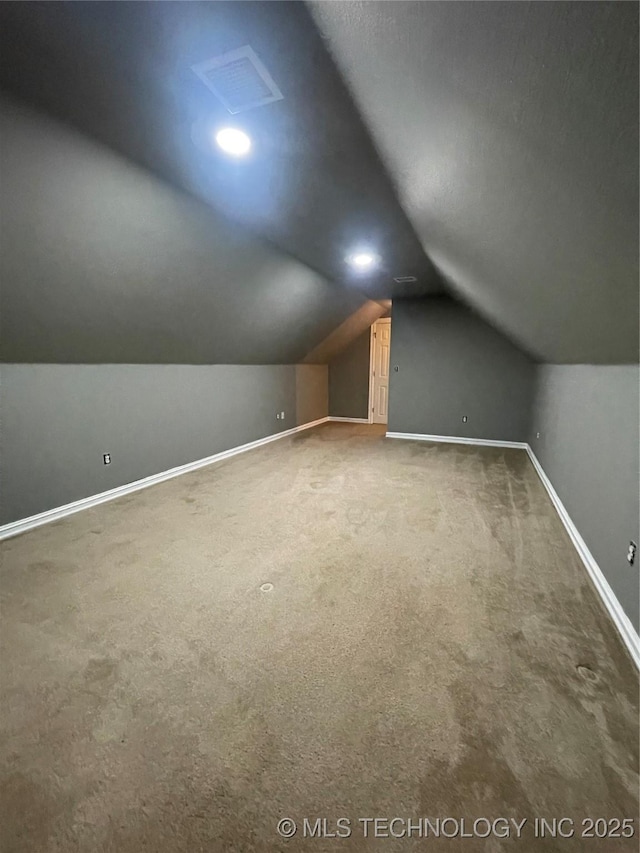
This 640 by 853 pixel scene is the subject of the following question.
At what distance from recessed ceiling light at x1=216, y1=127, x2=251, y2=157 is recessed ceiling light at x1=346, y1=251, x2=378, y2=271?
1786mm

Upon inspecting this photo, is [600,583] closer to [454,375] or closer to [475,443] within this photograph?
[475,443]

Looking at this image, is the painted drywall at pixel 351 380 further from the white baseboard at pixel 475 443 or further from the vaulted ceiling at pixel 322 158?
the vaulted ceiling at pixel 322 158

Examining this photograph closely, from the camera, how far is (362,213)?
8.25 ft

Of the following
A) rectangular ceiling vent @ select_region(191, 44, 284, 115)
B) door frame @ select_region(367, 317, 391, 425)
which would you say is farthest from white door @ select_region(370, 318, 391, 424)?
rectangular ceiling vent @ select_region(191, 44, 284, 115)

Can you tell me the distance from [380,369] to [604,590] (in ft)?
19.6

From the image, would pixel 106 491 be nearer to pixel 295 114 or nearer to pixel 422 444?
pixel 295 114

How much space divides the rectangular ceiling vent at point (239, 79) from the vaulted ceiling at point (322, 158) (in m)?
0.04

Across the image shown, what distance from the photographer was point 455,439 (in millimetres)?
5840

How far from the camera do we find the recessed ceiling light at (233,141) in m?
1.65

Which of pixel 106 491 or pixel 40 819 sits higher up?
pixel 106 491

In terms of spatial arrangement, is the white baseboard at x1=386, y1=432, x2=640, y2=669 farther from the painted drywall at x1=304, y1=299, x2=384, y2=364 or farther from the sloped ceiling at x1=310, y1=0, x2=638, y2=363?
the painted drywall at x1=304, y1=299, x2=384, y2=364

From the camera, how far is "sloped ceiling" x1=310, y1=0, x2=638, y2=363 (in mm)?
717

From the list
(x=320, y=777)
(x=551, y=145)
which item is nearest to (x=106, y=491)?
(x=320, y=777)

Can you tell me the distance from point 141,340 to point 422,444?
160 inches
